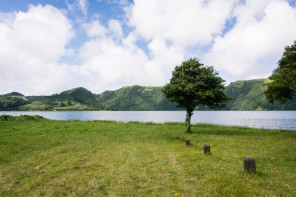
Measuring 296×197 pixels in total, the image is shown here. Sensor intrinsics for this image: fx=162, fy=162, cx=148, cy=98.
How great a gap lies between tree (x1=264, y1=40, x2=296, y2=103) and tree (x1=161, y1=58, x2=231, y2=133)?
6.54 meters

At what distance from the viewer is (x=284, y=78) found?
2234 centimetres

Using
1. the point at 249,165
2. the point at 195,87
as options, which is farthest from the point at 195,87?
the point at 249,165

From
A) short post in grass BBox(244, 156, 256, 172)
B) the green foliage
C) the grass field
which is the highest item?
the green foliage

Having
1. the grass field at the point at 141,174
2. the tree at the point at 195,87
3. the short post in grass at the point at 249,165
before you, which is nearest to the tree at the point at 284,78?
the tree at the point at 195,87

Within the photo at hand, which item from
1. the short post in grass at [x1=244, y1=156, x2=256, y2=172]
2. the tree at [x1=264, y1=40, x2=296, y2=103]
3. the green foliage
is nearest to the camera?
the short post in grass at [x1=244, y1=156, x2=256, y2=172]

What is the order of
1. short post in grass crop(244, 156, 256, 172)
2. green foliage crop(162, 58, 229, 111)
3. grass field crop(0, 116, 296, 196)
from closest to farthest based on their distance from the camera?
1. grass field crop(0, 116, 296, 196)
2. short post in grass crop(244, 156, 256, 172)
3. green foliage crop(162, 58, 229, 111)

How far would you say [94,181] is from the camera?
373 inches

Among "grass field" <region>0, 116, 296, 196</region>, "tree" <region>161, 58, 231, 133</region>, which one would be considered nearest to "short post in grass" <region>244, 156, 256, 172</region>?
"grass field" <region>0, 116, 296, 196</region>

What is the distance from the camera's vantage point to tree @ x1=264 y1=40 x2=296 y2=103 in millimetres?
21619

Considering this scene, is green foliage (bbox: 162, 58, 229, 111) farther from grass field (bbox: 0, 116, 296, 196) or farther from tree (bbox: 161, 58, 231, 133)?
grass field (bbox: 0, 116, 296, 196)

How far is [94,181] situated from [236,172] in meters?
8.93

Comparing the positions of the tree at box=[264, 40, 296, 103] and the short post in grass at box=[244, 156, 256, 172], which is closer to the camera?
the short post in grass at box=[244, 156, 256, 172]

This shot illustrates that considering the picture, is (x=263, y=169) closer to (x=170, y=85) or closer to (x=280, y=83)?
(x=280, y=83)

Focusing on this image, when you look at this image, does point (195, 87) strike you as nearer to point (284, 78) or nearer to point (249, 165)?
point (284, 78)
